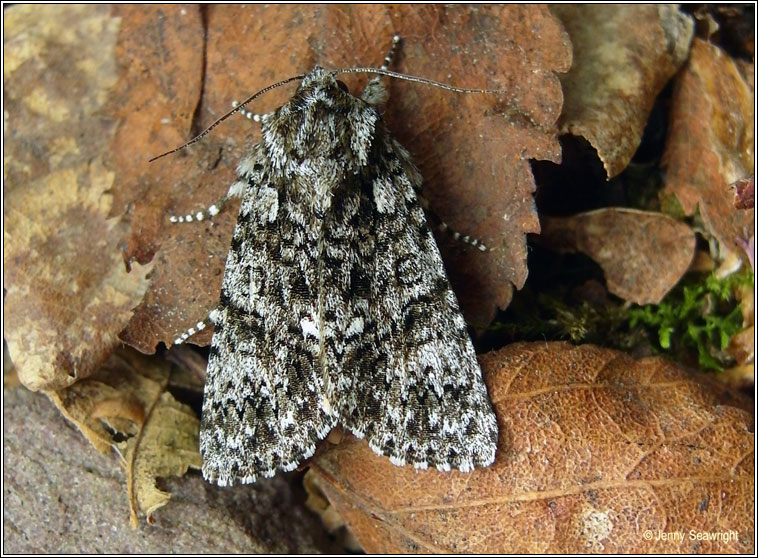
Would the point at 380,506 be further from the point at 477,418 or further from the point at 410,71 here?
the point at 410,71

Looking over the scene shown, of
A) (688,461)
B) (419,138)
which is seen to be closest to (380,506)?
(688,461)

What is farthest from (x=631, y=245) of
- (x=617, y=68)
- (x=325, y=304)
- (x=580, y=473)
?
(x=325, y=304)

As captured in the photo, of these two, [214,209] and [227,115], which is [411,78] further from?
[214,209]

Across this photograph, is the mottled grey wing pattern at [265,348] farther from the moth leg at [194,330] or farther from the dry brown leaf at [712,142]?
the dry brown leaf at [712,142]

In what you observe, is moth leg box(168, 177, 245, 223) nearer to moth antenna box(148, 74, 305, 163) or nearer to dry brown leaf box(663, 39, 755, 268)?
moth antenna box(148, 74, 305, 163)

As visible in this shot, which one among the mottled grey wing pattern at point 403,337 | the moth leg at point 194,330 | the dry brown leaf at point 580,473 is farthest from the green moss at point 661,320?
the moth leg at point 194,330

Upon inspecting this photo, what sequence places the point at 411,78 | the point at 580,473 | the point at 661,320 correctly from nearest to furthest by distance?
the point at 580,473 < the point at 411,78 < the point at 661,320

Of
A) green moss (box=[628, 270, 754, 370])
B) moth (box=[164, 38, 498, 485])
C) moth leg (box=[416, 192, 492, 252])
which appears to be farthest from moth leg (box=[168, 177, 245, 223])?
green moss (box=[628, 270, 754, 370])
